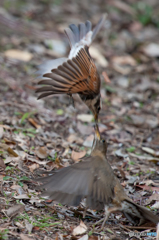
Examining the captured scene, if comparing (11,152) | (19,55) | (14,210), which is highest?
(19,55)

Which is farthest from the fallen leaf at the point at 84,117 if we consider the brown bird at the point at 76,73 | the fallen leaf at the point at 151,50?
the fallen leaf at the point at 151,50

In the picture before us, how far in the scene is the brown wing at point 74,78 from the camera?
4.27 m

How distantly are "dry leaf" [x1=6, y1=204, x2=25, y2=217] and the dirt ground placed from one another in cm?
1

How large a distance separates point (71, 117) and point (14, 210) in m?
3.06

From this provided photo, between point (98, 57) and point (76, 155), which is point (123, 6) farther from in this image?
point (76, 155)

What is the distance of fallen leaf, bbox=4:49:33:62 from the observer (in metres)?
7.59

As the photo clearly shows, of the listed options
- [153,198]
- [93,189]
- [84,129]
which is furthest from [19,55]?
[93,189]

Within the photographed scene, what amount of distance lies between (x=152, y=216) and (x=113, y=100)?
13.1ft

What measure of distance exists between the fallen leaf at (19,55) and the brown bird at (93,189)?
13.2ft

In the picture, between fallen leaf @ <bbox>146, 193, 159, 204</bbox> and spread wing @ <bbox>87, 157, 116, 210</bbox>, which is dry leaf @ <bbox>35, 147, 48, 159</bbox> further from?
fallen leaf @ <bbox>146, 193, 159, 204</bbox>

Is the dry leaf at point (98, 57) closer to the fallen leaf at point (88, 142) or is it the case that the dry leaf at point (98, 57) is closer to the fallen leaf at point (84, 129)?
the fallen leaf at point (84, 129)

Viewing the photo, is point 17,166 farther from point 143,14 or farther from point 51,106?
point 143,14

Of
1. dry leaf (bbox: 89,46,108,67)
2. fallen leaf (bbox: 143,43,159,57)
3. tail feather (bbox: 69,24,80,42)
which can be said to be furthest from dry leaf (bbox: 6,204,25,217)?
fallen leaf (bbox: 143,43,159,57)

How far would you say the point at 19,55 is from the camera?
773cm
